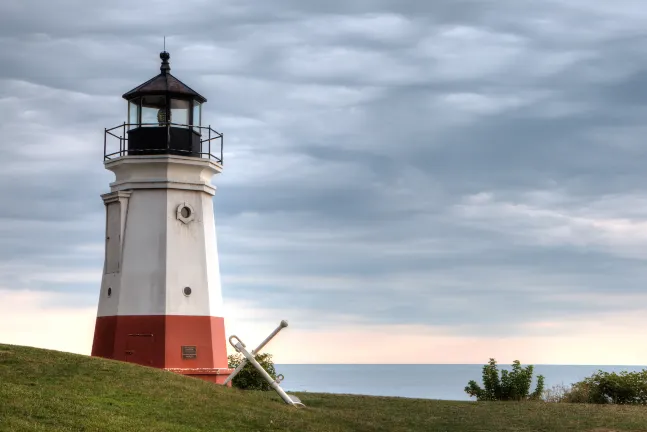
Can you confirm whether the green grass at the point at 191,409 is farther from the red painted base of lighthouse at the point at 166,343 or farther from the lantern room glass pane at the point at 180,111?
the lantern room glass pane at the point at 180,111

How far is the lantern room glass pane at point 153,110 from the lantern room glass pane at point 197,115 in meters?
1.00

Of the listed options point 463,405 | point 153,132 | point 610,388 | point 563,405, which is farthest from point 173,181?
point 610,388

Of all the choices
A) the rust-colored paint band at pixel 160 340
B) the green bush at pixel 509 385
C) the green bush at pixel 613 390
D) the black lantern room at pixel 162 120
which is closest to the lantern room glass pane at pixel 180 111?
the black lantern room at pixel 162 120

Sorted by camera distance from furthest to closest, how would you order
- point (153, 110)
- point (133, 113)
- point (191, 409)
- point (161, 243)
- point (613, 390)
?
point (613, 390)
point (133, 113)
point (153, 110)
point (161, 243)
point (191, 409)

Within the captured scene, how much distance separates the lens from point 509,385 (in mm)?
33281

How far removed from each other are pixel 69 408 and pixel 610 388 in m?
19.5

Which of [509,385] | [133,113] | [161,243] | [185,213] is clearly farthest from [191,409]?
[509,385]

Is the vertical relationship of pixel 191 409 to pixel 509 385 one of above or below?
below

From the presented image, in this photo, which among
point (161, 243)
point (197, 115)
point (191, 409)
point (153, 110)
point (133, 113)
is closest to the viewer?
point (191, 409)

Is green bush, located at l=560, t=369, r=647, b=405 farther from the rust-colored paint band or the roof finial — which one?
the roof finial

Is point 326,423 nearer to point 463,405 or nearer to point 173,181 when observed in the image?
point 463,405

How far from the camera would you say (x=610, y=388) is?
32594 millimetres

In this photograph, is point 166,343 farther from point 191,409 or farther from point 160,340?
point 191,409

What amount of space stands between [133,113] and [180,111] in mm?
1531
